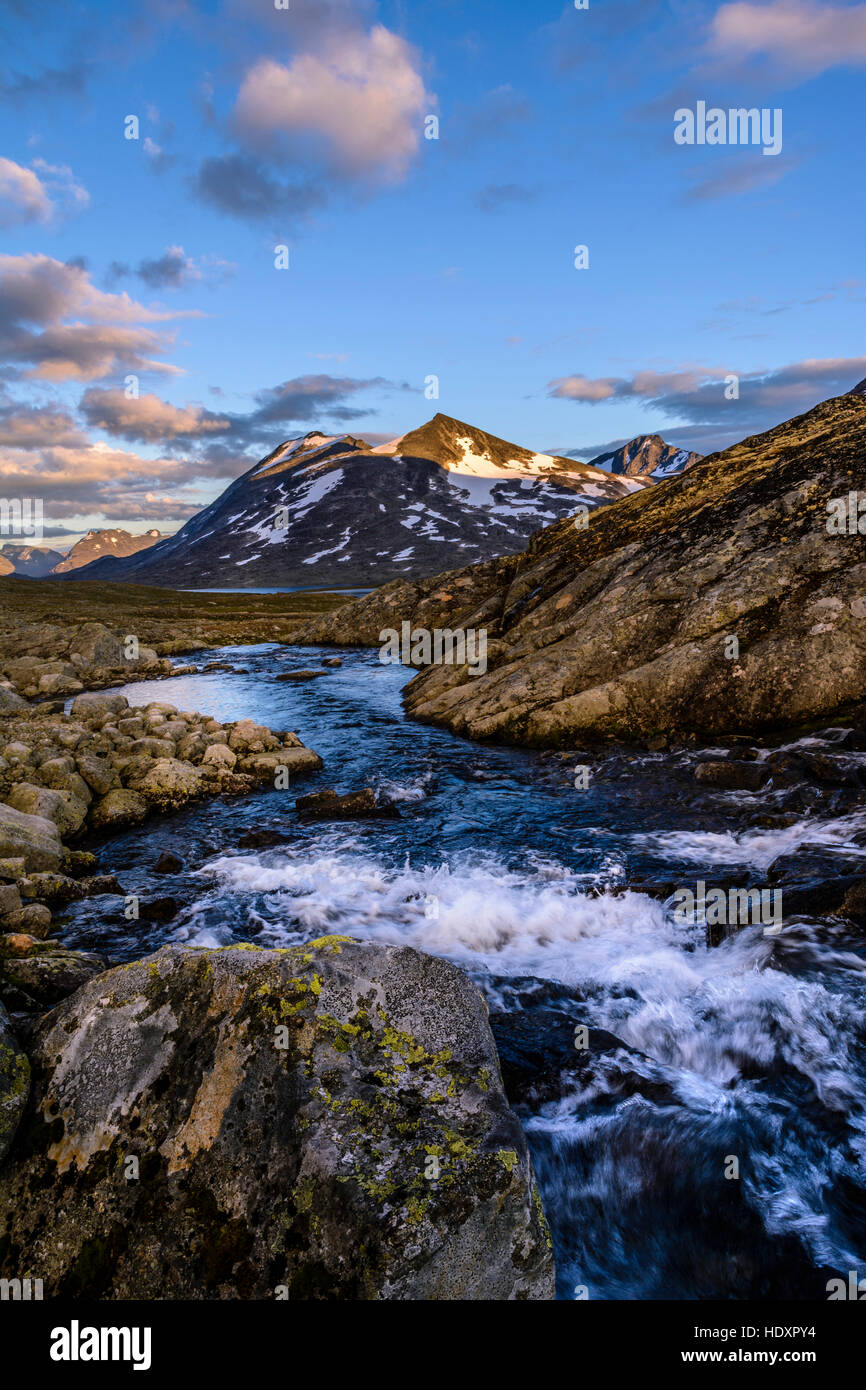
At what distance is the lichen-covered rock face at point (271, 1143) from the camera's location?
4.87 meters

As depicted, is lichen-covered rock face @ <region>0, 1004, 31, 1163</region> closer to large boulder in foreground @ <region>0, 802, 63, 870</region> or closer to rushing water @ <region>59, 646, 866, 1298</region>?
rushing water @ <region>59, 646, 866, 1298</region>

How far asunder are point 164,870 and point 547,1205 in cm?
1127

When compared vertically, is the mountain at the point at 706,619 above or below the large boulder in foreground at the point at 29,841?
above

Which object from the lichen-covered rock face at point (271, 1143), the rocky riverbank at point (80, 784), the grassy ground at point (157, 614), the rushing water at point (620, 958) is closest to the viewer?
the lichen-covered rock face at point (271, 1143)

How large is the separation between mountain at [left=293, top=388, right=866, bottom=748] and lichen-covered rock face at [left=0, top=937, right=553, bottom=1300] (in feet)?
56.5

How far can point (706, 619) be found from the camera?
75.6ft

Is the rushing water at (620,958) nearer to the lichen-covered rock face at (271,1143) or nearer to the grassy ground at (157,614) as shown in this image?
the lichen-covered rock face at (271,1143)

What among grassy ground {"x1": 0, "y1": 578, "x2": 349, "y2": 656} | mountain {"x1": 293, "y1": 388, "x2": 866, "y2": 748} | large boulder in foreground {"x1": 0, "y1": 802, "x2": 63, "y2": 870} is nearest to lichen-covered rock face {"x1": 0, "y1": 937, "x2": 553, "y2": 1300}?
large boulder in foreground {"x1": 0, "y1": 802, "x2": 63, "y2": 870}

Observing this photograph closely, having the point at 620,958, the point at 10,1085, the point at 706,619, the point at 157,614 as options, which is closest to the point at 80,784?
the point at 10,1085

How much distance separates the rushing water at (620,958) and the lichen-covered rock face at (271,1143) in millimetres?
2337

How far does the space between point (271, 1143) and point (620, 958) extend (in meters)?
7.10

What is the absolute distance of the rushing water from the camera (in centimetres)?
664

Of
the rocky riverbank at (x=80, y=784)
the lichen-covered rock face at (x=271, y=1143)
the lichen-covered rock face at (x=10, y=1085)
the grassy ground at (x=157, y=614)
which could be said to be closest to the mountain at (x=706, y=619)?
the rocky riverbank at (x=80, y=784)

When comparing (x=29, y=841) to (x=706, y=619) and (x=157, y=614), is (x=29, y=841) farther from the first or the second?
(x=157, y=614)
